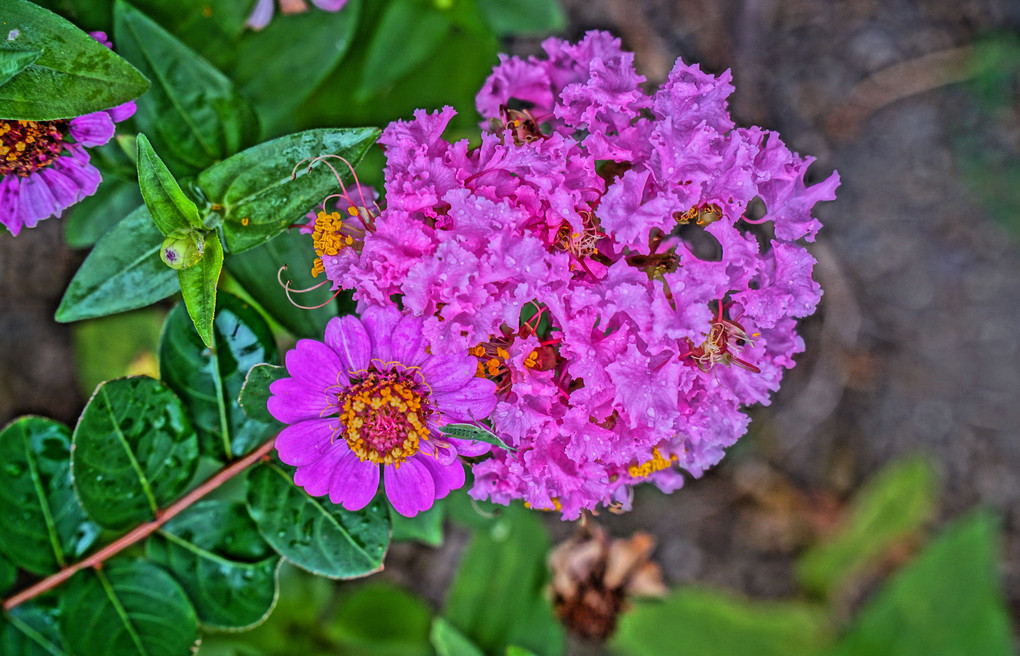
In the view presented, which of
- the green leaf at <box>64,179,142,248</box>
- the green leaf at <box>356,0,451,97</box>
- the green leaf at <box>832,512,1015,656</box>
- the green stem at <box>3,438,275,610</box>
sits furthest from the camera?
the green leaf at <box>832,512,1015,656</box>

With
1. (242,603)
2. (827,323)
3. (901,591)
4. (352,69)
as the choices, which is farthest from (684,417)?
(901,591)

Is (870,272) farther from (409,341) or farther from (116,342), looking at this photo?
(116,342)

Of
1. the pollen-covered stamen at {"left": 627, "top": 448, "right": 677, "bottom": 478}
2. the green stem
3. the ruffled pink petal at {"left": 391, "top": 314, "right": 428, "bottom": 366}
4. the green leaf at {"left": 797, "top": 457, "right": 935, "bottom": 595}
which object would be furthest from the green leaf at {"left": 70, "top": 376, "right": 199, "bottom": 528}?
the green leaf at {"left": 797, "top": 457, "right": 935, "bottom": 595}

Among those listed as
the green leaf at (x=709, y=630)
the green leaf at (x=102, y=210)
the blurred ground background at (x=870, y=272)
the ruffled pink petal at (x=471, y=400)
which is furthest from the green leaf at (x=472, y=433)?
the green leaf at (x=709, y=630)

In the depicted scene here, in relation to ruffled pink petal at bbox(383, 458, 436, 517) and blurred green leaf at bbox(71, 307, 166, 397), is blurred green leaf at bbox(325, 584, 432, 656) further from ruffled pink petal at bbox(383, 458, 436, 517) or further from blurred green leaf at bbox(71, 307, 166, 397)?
ruffled pink petal at bbox(383, 458, 436, 517)

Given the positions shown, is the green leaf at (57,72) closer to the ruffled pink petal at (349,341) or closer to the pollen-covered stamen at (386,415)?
the ruffled pink petal at (349,341)

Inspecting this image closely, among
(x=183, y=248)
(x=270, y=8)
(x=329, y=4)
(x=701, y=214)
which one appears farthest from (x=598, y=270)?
(x=270, y=8)

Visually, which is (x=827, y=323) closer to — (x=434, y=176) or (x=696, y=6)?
(x=696, y=6)
